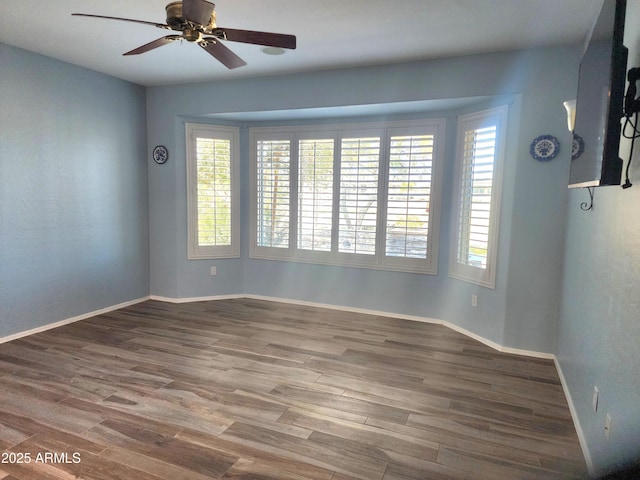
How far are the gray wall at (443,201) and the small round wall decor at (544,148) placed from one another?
49 millimetres

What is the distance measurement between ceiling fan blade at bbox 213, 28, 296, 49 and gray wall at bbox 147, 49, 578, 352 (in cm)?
188

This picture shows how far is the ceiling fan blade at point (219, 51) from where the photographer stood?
2.35 metres

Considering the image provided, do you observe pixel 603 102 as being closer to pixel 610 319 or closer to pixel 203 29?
pixel 610 319

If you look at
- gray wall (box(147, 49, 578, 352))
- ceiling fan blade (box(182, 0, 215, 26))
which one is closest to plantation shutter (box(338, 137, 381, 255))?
gray wall (box(147, 49, 578, 352))

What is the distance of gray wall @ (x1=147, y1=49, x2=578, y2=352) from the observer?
3.41 metres

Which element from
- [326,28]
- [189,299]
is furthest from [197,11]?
[189,299]

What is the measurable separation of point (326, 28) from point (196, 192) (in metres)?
2.73

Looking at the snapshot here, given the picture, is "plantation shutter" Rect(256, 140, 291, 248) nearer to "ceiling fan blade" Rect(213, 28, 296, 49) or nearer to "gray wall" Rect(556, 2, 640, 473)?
"ceiling fan blade" Rect(213, 28, 296, 49)

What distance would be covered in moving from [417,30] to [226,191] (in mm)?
3020

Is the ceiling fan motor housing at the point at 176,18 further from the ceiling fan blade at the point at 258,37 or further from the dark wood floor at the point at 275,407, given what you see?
the dark wood floor at the point at 275,407

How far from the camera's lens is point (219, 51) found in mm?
2533

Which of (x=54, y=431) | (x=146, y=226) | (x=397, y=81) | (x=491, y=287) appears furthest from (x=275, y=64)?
(x=54, y=431)

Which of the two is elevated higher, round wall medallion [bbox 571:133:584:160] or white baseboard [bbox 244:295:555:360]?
round wall medallion [bbox 571:133:584:160]

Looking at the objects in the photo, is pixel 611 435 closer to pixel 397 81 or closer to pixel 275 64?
pixel 397 81
